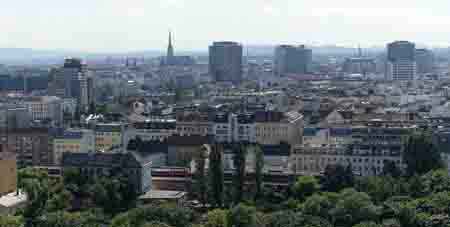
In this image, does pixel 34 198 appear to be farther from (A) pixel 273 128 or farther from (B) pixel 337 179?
(A) pixel 273 128

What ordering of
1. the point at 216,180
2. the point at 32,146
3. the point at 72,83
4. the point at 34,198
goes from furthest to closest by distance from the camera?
the point at 72,83 < the point at 32,146 < the point at 216,180 < the point at 34,198

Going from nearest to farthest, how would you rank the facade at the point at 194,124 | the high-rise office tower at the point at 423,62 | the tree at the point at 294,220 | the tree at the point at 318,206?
1. the tree at the point at 294,220
2. the tree at the point at 318,206
3. the facade at the point at 194,124
4. the high-rise office tower at the point at 423,62

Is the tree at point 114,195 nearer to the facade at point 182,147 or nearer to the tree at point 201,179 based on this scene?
the tree at point 201,179

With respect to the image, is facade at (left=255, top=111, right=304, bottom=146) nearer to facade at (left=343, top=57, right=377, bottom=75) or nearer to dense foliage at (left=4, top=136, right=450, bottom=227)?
dense foliage at (left=4, top=136, right=450, bottom=227)

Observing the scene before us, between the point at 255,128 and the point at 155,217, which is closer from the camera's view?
the point at 155,217

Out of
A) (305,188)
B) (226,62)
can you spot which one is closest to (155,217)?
(305,188)

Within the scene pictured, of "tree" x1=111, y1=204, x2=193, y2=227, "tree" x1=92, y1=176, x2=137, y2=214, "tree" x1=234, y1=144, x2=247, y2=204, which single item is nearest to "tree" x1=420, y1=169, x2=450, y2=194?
"tree" x1=234, y1=144, x2=247, y2=204

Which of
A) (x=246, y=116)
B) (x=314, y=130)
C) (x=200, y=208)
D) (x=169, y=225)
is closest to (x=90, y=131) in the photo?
(x=246, y=116)

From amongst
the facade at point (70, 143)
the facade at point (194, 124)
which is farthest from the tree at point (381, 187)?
the facade at point (70, 143)
